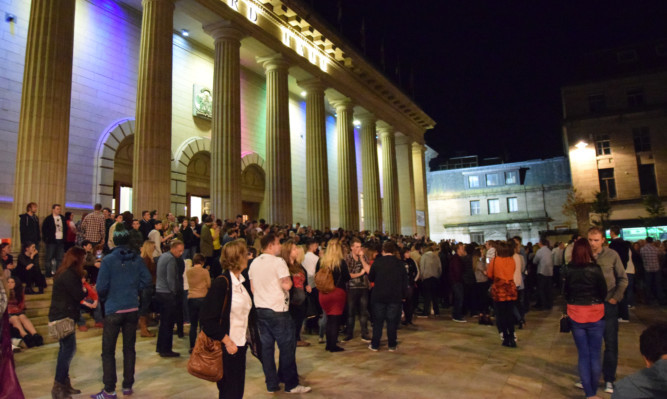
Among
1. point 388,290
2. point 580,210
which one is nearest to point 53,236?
point 388,290

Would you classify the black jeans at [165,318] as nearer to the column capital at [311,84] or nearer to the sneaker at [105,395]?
the sneaker at [105,395]

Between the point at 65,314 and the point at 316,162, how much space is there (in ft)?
58.2

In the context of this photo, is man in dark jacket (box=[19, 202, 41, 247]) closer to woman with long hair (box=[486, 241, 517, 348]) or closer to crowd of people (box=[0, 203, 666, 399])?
crowd of people (box=[0, 203, 666, 399])

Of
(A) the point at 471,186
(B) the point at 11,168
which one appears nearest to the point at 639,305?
(B) the point at 11,168

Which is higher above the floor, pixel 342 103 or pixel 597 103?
pixel 597 103

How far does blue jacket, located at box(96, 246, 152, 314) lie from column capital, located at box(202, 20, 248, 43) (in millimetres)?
13954

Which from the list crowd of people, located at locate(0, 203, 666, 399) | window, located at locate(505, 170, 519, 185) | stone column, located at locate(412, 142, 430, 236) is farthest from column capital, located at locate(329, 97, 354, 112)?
window, located at locate(505, 170, 519, 185)

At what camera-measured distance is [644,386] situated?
7.00 ft

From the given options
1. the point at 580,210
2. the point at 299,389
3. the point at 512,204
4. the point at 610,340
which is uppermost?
the point at 512,204

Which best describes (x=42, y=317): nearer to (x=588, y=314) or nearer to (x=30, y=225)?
(x=30, y=225)

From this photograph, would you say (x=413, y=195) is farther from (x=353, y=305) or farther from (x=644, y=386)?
(x=644, y=386)

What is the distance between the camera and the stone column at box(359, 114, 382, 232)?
2714 cm

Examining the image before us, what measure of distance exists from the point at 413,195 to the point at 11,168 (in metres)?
26.9

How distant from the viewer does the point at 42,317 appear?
8375mm
